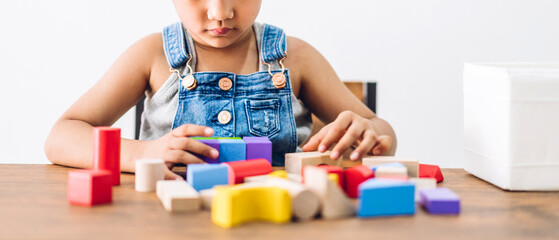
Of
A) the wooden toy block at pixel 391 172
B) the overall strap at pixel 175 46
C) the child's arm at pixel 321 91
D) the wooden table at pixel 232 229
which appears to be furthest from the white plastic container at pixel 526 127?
the overall strap at pixel 175 46

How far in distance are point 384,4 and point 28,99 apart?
61.5 inches

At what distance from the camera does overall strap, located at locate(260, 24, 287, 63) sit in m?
1.17

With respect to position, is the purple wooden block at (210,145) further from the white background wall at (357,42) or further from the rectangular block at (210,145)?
the white background wall at (357,42)

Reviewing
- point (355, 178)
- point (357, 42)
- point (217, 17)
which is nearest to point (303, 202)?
point (355, 178)

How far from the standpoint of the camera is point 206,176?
0.67 m

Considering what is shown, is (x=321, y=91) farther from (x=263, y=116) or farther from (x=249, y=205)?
(x=249, y=205)

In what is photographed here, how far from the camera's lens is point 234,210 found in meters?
0.53

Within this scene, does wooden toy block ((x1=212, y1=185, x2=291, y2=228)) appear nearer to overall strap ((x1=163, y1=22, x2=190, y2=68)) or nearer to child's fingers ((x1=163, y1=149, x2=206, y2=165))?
child's fingers ((x1=163, y1=149, x2=206, y2=165))

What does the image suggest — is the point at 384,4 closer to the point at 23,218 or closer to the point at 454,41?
the point at 454,41

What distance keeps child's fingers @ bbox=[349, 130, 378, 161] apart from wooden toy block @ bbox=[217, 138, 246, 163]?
17 cm

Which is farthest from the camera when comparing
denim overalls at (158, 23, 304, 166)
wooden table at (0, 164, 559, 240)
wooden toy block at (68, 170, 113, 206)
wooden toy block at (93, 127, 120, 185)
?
denim overalls at (158, 23, 304, 166)

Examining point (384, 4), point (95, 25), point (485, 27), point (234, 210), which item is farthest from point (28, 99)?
point (234, 210)

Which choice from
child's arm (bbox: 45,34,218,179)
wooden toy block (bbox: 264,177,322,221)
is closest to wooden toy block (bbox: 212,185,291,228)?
wooden toy block (bbox: 264,177,322,221)

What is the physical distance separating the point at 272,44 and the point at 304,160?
0.48 m
